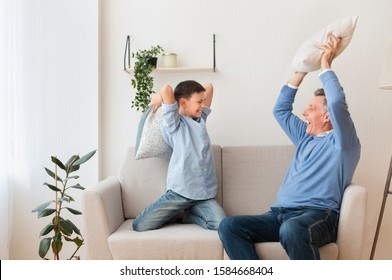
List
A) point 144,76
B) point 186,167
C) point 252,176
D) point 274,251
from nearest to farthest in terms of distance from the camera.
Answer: point 274,251 → point 186,167 → point 252,176 → point 144,76

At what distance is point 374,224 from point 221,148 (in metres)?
1.03

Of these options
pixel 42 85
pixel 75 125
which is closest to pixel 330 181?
pixel 75 125

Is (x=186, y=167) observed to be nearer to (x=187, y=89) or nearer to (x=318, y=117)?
(x=187, y=89)

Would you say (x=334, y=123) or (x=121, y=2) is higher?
(x=121, y=2)

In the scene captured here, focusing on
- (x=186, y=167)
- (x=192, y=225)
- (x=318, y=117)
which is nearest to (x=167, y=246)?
(x=192, y=225)

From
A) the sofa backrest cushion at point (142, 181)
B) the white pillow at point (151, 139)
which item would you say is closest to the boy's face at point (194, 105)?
the white pillow at point (151, 139)

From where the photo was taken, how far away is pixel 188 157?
245 cm

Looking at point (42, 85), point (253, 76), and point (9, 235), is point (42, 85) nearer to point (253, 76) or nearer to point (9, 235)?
point (9, 235)

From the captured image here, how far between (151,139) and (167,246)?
602mm

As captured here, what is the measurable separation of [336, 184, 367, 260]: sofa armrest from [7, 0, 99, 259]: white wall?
1.49 meters

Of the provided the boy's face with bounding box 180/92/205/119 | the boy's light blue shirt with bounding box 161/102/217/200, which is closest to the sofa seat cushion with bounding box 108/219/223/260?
the boy's light blue shirt with bounding box 161/102/217/200

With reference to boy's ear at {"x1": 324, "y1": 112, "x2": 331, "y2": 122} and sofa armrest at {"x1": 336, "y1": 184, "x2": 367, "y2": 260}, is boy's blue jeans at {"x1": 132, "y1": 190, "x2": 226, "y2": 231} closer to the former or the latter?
sofa armrest at {"x1": 336, "y1": 184, "x2": 367, "y2": 260}

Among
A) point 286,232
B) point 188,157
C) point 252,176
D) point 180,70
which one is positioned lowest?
point 286,232

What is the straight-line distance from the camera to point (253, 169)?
8.62 feet
